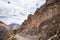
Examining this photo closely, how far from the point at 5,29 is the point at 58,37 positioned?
3515 cm

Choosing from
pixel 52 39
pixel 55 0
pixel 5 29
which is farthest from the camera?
pixel 5 29

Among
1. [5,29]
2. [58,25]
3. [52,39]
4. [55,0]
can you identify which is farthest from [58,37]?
[5,29]

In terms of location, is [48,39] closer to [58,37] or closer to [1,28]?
[58,37]

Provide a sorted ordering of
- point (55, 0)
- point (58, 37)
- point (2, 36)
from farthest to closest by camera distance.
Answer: point (2, 36) < point (55, 0) < point (58, 37)

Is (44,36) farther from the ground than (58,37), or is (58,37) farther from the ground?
(44,36)

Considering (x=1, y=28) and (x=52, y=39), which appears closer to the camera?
(x=52, y=39)

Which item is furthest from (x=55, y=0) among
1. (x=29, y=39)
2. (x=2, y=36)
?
(x=2, y=36)

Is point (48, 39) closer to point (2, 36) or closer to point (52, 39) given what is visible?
point (52, 39)

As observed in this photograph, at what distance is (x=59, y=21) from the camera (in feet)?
31.8

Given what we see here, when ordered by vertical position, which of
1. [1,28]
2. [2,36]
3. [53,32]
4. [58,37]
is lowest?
[58,37]

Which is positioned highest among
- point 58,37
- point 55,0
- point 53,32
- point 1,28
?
point 1,28

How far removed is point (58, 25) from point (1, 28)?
33.5 m

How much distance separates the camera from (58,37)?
306 inches

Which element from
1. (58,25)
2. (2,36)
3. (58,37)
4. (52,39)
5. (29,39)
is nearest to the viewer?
(58,37)
